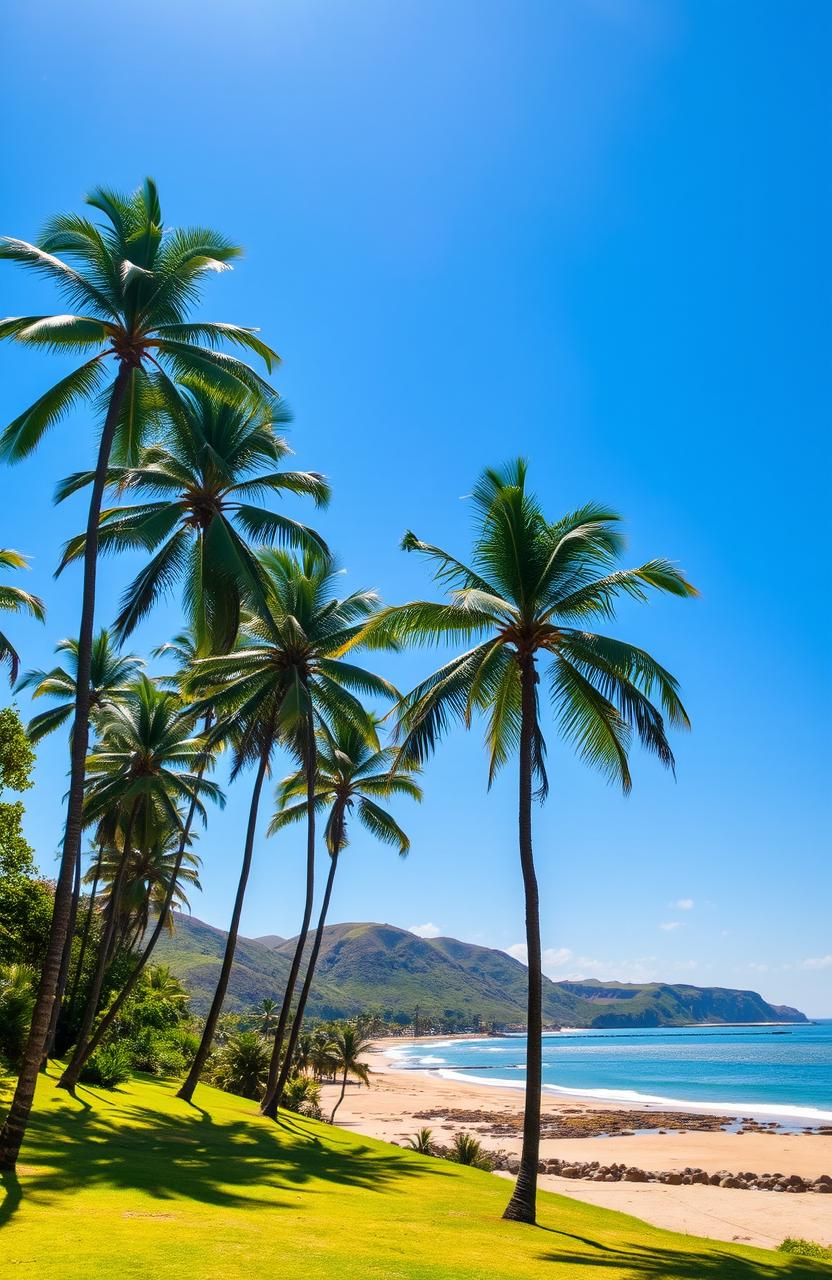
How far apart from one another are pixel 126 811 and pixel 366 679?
11516mm

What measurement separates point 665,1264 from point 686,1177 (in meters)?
19.5

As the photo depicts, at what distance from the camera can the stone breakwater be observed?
25.3 meters

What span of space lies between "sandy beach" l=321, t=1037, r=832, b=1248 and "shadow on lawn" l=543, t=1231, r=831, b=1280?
7591 mm

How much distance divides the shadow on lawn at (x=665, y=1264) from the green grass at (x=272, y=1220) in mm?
46

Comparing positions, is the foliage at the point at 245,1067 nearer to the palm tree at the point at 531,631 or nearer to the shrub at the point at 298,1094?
the shrub at the point at 298,1094

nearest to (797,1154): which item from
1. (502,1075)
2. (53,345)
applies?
(53,345)

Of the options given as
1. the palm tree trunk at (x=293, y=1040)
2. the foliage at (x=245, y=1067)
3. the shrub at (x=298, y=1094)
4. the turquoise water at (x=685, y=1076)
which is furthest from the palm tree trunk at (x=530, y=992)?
the turquoise water at (x=685, y=1076)

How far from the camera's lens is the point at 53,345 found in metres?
12.7

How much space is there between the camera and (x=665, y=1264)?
9984 millimetres

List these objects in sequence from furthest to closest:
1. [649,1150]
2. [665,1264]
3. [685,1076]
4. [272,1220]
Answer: [685,1076] < [649,1150] < [665,1264] < [272,1220]

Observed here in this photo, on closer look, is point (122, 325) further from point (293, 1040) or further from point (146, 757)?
point (293, 1040)

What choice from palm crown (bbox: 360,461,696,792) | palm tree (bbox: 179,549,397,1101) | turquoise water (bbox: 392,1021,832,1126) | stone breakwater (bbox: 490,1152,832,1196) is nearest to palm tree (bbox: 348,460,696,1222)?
palm crown (bbox: 360,461,696,792)

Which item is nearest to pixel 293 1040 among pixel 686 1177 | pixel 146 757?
pixel 146 757

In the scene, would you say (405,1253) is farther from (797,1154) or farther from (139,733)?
(797,1154)
